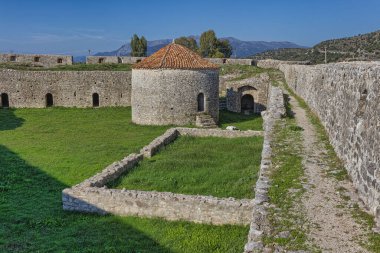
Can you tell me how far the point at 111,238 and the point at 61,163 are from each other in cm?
746

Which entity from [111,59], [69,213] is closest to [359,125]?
[69,213]

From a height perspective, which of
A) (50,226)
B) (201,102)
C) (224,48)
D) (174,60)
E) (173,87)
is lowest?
(50,226)

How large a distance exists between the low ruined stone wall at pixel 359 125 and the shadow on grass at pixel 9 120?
2040cm

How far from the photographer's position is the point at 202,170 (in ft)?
44.7

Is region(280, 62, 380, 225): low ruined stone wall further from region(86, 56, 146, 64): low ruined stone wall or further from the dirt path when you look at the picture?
region(86, 56, 146, 64): low ruined stone wall

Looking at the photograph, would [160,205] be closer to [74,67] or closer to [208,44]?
[74,67]

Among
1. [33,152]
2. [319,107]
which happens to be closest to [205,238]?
[319,107]

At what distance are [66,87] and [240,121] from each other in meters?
14.8

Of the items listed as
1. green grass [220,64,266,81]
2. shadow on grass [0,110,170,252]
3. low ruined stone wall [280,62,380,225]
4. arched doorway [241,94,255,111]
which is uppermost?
green grass [220,64,266,81]

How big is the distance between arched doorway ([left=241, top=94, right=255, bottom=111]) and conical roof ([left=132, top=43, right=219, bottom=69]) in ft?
33.4

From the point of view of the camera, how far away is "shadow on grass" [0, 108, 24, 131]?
24.8 meters

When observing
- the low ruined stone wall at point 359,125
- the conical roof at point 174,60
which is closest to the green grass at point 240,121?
the conical roof at point 174,60

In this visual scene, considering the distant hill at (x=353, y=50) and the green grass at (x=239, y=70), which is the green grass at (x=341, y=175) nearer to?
the distant hill at (x=353, y=50)

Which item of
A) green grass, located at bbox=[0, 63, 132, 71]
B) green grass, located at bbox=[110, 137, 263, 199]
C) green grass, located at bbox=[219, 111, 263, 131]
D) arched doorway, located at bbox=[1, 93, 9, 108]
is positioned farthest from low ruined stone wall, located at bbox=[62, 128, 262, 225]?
green grass, located at bbox=[0, 63, 132, 71]
